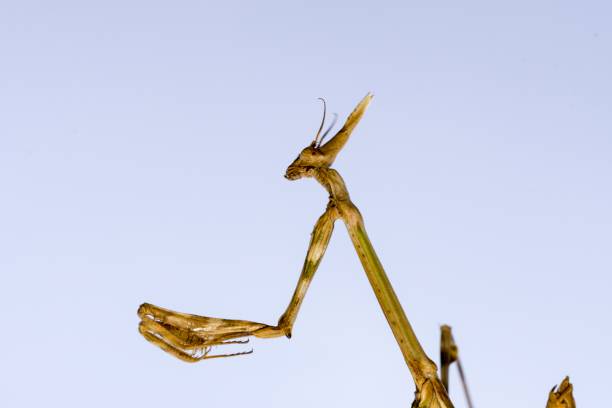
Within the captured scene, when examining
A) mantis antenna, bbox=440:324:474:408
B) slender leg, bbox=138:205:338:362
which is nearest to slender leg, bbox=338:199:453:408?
slender leg, bbox=138:205:338:362

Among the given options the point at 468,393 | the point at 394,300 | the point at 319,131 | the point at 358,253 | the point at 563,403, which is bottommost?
the point at 563,403

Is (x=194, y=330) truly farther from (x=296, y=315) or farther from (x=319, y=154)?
(x=319, y=154)

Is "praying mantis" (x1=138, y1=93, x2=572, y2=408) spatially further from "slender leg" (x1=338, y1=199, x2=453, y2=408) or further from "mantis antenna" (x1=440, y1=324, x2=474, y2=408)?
"mantis antenna" (x1=440, y1=324, x2=474, y2=408)

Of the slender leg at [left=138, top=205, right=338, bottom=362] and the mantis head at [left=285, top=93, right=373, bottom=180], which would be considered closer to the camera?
the slender leg at [left=138, top=205, right=338, bottom=362]

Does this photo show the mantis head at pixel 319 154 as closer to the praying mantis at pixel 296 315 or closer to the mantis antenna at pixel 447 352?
the praying mantis at pixel 296 315

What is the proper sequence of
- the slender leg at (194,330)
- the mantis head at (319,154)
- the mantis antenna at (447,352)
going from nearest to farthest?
the slender leg at (194,330) → the mantis head at (319,154) → the mantis antenna at (447,352)

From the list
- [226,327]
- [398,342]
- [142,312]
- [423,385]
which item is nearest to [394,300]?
[398,342]

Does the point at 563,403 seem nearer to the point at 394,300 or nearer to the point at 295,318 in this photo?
the point at 394,300

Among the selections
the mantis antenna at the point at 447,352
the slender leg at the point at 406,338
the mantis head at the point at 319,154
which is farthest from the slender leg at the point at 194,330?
the mantis antenna at the point at 447,352
